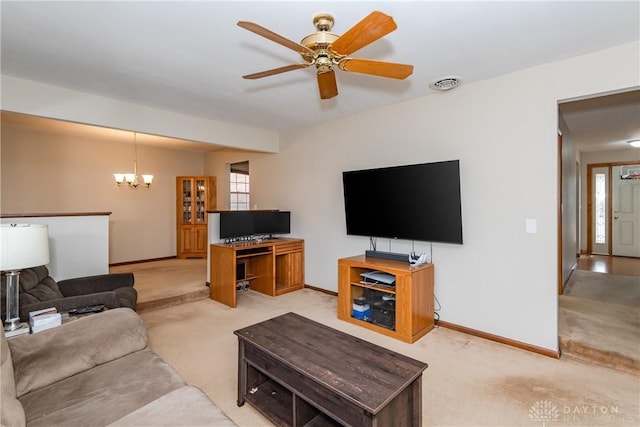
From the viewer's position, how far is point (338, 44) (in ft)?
5.77

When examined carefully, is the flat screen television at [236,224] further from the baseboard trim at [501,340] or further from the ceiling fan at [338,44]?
the baseboard trim at [501,340]

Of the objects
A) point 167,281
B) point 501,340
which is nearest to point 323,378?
point 501,340

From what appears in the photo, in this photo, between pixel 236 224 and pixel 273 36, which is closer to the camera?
pixel 273 36

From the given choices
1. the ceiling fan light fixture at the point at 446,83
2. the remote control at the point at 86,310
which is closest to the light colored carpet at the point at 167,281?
the remote control at the point at 86,310

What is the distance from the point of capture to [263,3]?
1.88 m

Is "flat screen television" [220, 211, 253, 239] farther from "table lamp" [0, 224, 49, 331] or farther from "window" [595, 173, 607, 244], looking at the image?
"window" [595, 173, 607, 244]

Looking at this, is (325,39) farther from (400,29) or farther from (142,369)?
(142,369)

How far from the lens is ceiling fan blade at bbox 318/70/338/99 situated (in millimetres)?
2121

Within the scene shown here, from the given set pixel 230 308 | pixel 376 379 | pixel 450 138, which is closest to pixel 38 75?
pixel 230 308

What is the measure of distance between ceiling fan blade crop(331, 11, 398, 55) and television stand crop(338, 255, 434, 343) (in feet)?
6.78

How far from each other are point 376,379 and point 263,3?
2.20 meters

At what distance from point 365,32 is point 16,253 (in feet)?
7.84

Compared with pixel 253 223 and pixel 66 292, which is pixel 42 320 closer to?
pixel 66 292

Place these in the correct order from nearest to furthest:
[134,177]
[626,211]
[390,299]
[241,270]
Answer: [390,299], [241,270], [134,177], [626,211]
